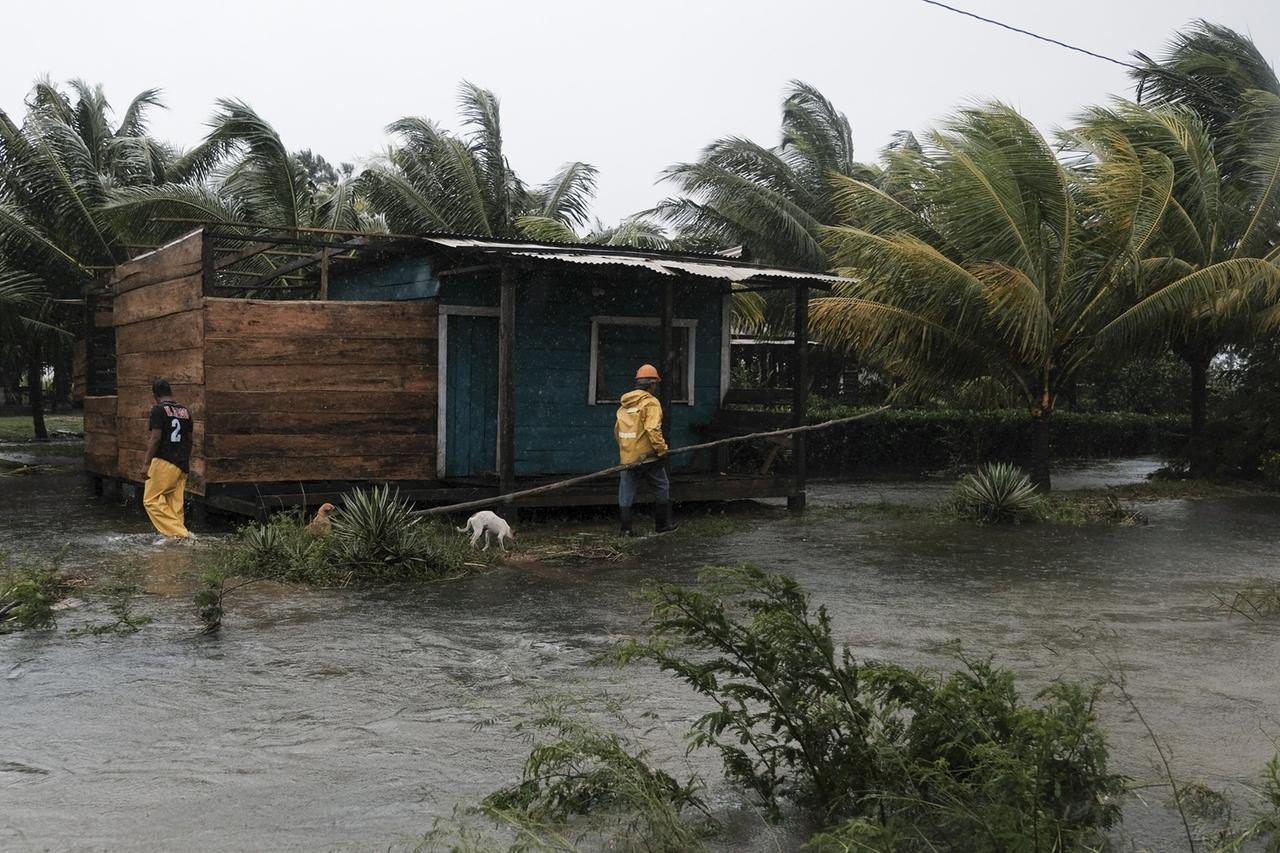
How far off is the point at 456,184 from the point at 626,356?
10.5m

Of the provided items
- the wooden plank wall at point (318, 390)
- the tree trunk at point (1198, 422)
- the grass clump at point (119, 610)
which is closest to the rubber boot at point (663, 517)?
the wooden plank wall at point (318, 390)

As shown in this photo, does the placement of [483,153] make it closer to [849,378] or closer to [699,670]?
[849,378]

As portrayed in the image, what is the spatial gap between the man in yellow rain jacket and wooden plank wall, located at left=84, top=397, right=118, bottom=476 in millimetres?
6883

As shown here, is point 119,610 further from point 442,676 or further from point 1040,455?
point 1040,455

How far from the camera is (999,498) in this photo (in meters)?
14.5

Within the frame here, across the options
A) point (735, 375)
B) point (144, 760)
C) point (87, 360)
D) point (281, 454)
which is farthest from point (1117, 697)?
point (735, 375)

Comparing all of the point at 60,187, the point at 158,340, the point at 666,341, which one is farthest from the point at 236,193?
the point at 666,341

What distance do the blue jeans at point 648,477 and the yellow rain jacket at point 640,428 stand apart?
0.14m

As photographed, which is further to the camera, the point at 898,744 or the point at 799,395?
the point at 799,395

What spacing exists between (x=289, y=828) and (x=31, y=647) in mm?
3672

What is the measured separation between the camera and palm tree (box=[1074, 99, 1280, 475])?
1622cm

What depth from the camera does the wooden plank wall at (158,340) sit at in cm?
1251

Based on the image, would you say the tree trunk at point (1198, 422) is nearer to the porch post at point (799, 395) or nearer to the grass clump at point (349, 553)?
the porch post at point (799, 395)

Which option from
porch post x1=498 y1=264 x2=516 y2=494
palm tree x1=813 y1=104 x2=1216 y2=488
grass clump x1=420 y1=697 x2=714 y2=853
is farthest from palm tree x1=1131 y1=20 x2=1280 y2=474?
grass clump x1=420 y1=697 x2=714 y2=853
